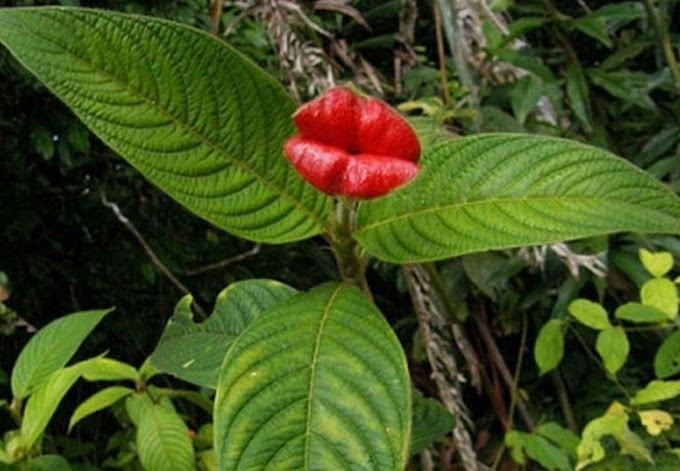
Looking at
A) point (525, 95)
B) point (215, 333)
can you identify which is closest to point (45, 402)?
point (215, 333)

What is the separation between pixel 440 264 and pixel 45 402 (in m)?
0.77

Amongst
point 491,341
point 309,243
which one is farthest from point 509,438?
point 309,243

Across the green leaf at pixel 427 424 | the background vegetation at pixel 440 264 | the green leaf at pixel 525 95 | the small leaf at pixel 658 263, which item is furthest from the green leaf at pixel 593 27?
the green leaf at pixel 427 424

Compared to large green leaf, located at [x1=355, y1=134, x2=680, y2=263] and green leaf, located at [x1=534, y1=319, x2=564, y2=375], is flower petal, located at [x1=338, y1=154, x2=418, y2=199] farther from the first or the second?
green leaf, located at [x1=534, y1=319, x2=564, y2=375]

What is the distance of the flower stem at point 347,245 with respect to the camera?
50cm

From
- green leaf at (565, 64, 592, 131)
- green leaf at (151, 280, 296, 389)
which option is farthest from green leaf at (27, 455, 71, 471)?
green leaf at (565, 64, 592, 131)

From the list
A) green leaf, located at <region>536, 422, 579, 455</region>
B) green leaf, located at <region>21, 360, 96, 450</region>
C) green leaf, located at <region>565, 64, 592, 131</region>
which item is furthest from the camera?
green leaf, located at <region>565, 64, 592, 131</region>

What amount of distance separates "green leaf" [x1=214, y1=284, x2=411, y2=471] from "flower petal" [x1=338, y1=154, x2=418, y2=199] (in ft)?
0.30

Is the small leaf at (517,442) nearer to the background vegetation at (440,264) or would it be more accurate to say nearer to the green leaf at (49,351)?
the background vegetation at (440,264)

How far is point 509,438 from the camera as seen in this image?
1.16m

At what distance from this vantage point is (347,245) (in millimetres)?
508

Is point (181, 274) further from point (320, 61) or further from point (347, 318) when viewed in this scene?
point (347, 318)

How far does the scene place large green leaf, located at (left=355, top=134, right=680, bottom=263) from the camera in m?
0.45

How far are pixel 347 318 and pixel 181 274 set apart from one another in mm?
1245
